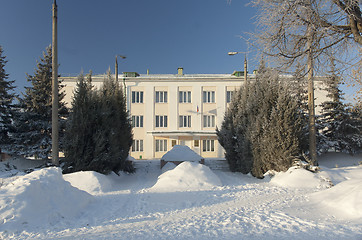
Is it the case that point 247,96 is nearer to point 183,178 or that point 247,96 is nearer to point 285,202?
point 183,178

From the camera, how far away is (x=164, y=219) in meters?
5.21

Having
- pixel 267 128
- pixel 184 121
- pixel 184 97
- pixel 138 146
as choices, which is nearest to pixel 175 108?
pixel 184 97

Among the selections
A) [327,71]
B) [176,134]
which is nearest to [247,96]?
[327,71]

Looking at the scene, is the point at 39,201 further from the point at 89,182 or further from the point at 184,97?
the point at 184,97

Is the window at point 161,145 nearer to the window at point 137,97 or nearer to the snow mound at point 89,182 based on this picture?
the window at point 137,97

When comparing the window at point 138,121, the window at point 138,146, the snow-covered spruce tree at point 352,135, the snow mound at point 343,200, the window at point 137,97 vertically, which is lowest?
the window at point 138,146

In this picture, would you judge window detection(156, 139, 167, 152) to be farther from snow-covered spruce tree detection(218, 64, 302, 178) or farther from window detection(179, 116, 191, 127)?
snow-covered spruce tree detection(218, 64, 302, 178)

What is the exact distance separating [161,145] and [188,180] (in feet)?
69.0

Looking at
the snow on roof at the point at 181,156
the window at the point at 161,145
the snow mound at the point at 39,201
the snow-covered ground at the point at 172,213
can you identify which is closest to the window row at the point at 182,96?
the window at the point at 161,145

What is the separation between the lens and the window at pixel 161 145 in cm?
3056

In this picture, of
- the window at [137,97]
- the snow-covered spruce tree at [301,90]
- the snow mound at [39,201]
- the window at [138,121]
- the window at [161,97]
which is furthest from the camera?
the window at [161,97]

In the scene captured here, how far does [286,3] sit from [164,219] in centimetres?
674

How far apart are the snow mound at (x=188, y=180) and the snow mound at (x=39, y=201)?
351 centimetres

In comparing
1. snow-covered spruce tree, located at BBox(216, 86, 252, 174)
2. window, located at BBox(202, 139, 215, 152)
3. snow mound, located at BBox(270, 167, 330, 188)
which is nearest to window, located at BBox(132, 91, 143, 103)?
window, located at BBox(202, 139, 215, 152)
